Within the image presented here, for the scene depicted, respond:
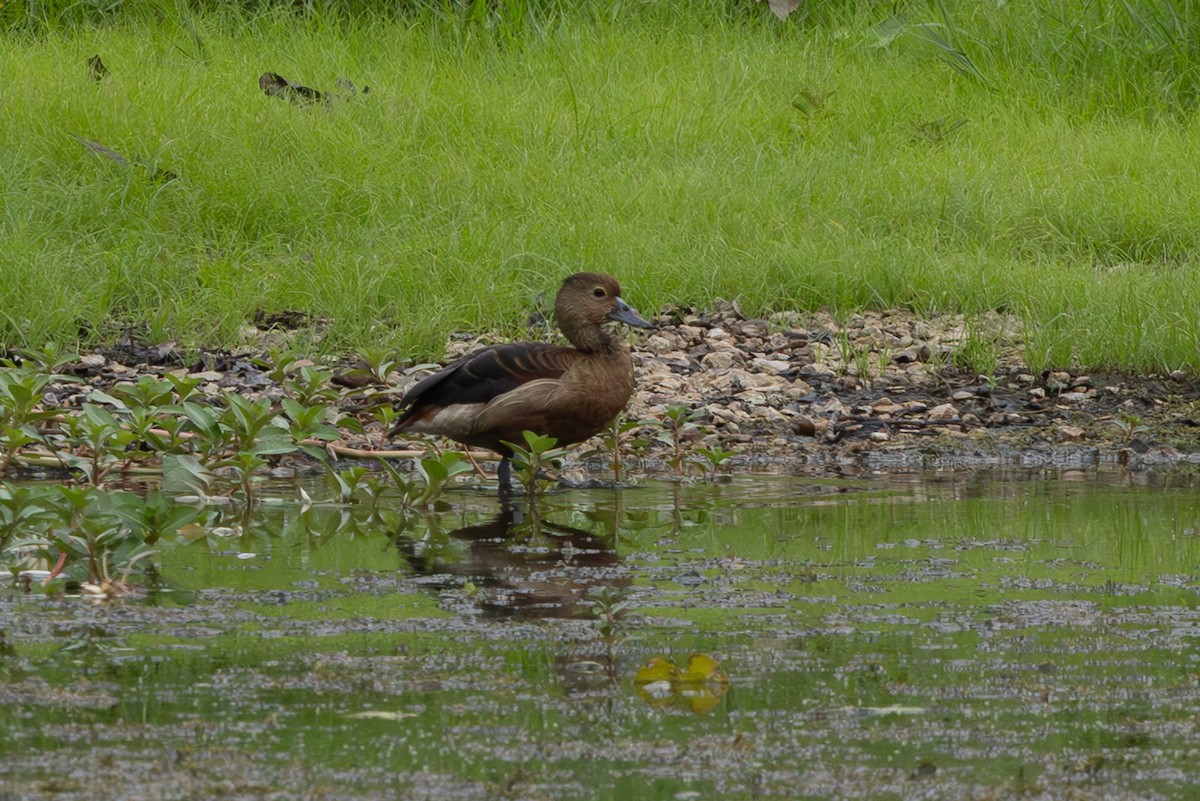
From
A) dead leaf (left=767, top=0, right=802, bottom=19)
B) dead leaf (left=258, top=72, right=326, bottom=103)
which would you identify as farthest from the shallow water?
dead leaf (left=767, top=0, right=802, bottom=19)

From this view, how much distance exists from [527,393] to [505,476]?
13.6 inches

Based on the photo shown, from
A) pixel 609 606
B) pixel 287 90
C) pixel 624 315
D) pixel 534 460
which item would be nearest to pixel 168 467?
pixel 534 460

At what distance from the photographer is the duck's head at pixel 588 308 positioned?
6.39 meters

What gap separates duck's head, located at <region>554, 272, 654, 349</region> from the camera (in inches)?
252

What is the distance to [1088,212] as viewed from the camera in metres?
9.37

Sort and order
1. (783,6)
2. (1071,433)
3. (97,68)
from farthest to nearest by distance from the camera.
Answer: (783,6)
(97,68)
(1071,433)

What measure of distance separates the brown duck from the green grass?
1690 millimetres

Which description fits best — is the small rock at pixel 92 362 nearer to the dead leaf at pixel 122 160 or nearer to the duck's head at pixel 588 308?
the dead leaf at pixel 122 160

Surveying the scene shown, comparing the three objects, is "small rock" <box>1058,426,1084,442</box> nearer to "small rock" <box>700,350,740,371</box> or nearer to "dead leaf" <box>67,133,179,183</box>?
"small rock" <box>700,350,740,371</box>

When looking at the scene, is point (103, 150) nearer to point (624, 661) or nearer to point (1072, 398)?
point (1072, 398)

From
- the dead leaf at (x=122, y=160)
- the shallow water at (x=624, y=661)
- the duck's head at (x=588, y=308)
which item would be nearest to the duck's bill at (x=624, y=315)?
the duck's head at (x=588, y=308)

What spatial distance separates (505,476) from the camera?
620 centimetres

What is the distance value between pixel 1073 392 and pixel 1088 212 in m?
2.04

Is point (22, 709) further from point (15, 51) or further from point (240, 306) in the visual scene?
point (15, 51)
